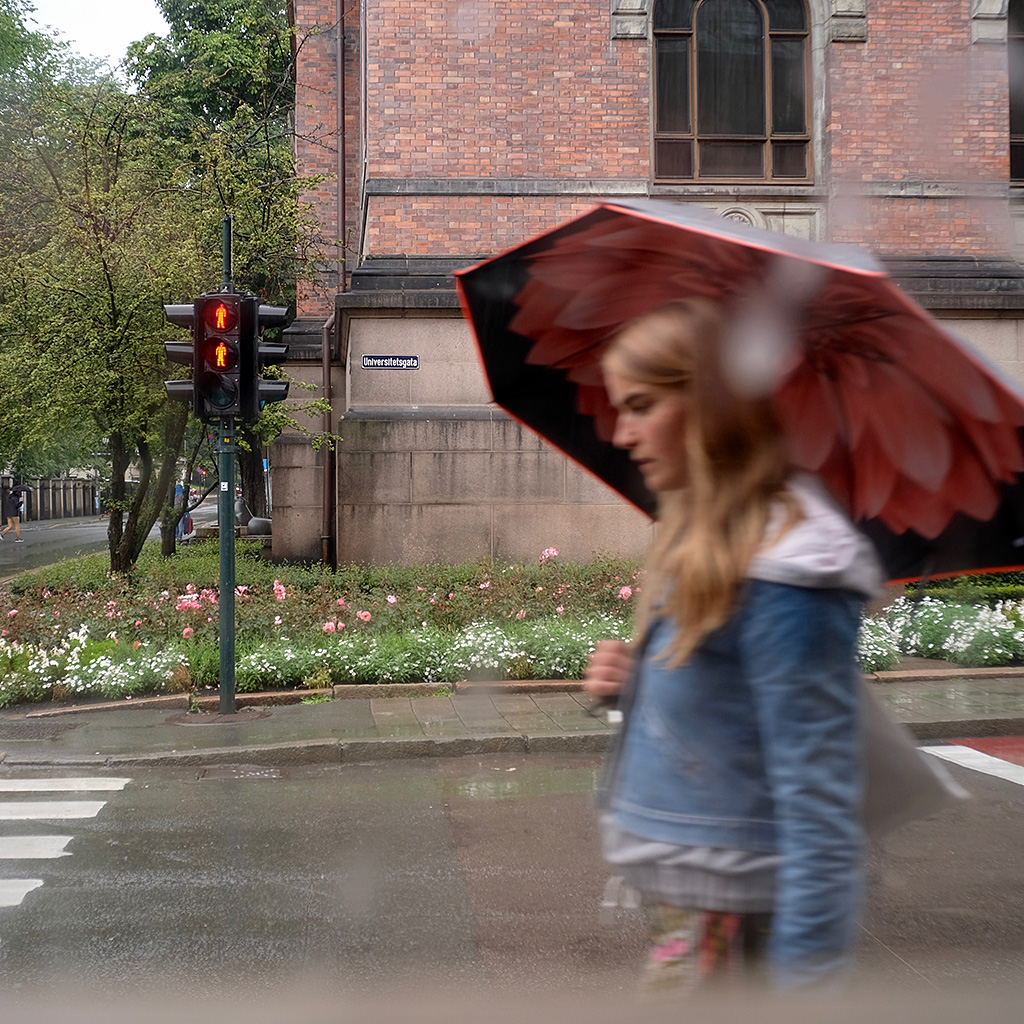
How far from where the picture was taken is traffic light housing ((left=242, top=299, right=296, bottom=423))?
9.07 meters

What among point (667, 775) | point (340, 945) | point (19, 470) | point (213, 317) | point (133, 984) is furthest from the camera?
point (19, 470)

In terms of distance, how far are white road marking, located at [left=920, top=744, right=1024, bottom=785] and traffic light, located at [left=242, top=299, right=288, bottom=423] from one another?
6.05 m

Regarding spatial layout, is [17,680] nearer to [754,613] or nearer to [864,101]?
[754,613]

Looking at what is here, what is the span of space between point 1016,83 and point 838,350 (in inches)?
615

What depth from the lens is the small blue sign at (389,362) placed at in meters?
14.7

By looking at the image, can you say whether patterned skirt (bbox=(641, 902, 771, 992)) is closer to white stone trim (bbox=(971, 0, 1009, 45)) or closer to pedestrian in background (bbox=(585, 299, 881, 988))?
pedestrian in background (bbox=(585, 299, 881, 988))

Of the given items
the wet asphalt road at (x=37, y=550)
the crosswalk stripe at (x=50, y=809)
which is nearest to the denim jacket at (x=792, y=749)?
the crosswalk stripe at (x=50, y=809)

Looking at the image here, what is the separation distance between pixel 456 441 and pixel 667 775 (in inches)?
507

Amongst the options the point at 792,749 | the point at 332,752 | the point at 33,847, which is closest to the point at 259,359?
the point at 332,752

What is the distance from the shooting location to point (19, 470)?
56094 mm

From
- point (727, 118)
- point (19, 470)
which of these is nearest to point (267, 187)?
point (727, 118)

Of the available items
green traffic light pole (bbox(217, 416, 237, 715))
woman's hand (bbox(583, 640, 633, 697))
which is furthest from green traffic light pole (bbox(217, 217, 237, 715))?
woman's hand (bbox(583, 640, 633, 697))

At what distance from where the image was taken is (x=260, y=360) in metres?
9.28

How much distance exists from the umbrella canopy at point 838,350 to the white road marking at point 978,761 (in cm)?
575
